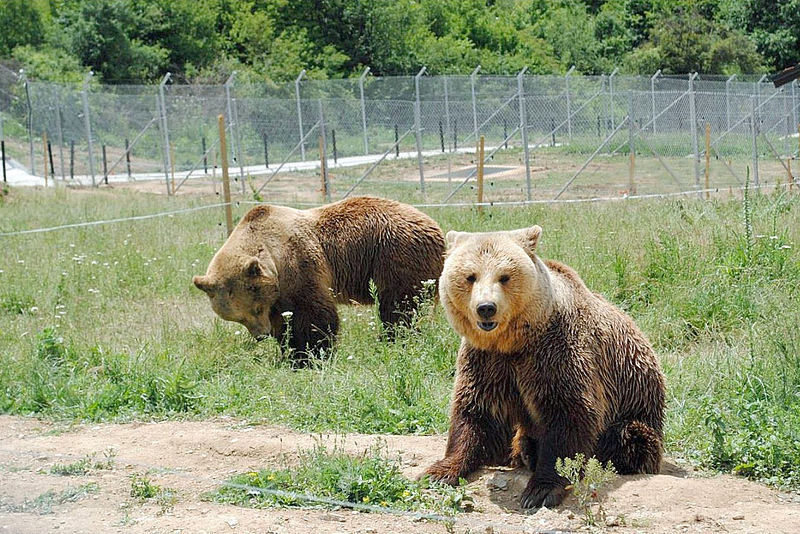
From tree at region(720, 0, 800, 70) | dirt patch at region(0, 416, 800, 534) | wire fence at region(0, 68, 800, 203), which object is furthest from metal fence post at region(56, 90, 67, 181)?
tree at region(720, 0, 800, 70)

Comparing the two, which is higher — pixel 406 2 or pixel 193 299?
pixel 406 2

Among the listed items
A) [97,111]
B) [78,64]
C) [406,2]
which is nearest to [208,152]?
[97,111]

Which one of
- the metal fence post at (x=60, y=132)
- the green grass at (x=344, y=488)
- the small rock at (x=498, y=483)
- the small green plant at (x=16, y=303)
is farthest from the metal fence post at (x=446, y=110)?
the green grass at (x=344, y=488)

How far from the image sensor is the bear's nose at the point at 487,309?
14.4 ft

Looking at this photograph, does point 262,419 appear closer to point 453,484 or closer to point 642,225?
point 453,484

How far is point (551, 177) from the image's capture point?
25.5m

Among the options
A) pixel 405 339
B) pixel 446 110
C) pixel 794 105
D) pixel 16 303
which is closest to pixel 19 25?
pixel 446 110

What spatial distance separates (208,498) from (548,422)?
5.67 ft

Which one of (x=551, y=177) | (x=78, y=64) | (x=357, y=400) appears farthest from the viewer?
(x=78, y=64)

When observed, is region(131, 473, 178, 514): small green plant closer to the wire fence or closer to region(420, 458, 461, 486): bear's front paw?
region(420, 458, 461, 486): bear's front paw

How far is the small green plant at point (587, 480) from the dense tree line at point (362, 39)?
34.6 m

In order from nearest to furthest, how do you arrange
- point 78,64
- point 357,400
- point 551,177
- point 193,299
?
1. point 357,400
2. point 193,299
3. point 551,177
4. point 78,64

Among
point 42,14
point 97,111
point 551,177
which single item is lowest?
point 551,177

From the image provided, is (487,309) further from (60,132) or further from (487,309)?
(60,132)
